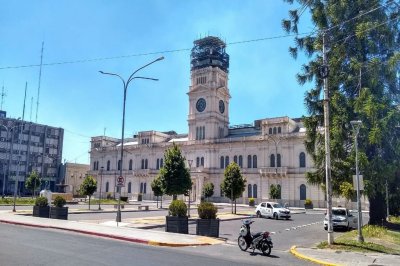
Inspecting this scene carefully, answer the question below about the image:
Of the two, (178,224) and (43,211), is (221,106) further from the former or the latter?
(178,224)

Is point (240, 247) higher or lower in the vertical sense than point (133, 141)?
lower

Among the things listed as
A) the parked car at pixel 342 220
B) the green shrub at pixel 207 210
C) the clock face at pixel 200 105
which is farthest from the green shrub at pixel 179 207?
the clock face at pixel 200 105

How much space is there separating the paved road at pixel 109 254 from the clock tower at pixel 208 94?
66.4 metres

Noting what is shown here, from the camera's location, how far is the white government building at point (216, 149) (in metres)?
68.8

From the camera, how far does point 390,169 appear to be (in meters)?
21.9

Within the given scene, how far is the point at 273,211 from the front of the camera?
3578cm

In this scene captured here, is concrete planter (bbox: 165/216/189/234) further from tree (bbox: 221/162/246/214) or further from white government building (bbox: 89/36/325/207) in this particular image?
white government building (bbox: 89/36/325/207)

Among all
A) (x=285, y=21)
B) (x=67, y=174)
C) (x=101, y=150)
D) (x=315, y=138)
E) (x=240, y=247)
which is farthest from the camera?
(x=67, y=174)

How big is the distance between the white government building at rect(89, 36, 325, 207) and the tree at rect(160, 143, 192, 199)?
39.0 metres

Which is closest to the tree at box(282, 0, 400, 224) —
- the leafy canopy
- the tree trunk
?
the tree trunk

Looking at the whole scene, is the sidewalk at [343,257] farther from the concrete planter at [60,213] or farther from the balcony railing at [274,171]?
the balcony railing at [274,171]

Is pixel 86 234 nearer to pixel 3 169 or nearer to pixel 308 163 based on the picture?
pixel 308 163

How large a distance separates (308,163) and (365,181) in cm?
4656

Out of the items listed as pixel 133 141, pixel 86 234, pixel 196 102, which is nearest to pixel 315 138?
pixel 86 234
